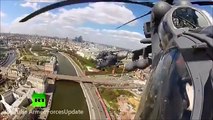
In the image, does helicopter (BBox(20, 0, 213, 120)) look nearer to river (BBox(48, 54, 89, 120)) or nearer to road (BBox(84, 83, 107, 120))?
road (BBox(84, 83, 107, 120))

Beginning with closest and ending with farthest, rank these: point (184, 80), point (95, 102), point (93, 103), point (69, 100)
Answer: point (184, 80) < point (93, 103) < point (95, 102) < point (69, 100)

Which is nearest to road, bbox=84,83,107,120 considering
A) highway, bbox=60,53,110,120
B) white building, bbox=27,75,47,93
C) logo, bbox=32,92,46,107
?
highway, bbox=60,53,110,120

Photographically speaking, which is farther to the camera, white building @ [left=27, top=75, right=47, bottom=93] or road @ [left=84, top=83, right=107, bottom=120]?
white building @ [left=27, top=75, right=47, bottom=93]

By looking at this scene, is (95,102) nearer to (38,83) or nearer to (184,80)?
(38,83)

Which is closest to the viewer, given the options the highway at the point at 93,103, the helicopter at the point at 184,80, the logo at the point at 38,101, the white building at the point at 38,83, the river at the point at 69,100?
the helicopter at the point at 184,80

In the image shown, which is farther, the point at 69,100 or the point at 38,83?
the point at 38,83

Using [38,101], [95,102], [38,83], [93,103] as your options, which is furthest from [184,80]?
[38,83]

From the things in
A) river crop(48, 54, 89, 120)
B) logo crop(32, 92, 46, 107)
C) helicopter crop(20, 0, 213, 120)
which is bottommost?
river crop(48, 54, 89, 120)

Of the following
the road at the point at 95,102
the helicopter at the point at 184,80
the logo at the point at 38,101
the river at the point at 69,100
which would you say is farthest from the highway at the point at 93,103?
the helicopter at the point at 184,80

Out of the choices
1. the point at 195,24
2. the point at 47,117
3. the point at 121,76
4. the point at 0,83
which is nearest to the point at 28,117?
the point at 47,117

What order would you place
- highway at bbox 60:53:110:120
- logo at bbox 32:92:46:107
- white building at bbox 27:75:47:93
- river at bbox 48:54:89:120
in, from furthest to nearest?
white building at bbox 27:75:47:93, logo at bbox 32:92:46:107, river at bbox 48:54:89:120, highway at bbox 60:53:110:120

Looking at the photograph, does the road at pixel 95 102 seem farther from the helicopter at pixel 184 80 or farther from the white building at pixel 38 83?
the helicopter at pixel 184 80

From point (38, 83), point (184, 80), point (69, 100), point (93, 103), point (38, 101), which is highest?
point (184, 80)
